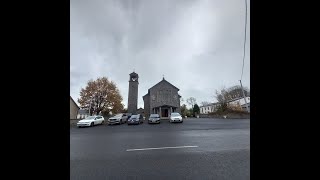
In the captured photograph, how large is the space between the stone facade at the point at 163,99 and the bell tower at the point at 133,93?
421 cm

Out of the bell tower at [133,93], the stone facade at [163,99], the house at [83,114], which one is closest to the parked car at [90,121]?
the stone facade at [163,99]

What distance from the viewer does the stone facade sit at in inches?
1950

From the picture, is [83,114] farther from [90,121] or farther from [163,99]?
[90,121]

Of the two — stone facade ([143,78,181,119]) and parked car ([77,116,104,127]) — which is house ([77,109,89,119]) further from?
parked car ([77,116,104,127])

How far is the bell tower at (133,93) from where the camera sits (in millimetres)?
52562

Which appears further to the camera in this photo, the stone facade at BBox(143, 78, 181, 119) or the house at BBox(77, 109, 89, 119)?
the house at BBox(77, 109, 89, 119)

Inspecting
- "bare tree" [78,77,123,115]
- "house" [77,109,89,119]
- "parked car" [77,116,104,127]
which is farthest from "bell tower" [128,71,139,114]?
"parked car" [77,116,104,127]

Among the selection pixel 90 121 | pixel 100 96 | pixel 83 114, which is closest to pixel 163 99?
pixel 100 96

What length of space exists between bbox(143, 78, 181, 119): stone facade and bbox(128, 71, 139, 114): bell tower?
421 cm

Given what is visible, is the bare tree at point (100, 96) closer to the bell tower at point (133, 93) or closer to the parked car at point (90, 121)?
the bell tower at point (133, 93)

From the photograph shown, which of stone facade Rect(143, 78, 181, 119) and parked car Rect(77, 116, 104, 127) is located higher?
stone facade Rect(143, 78, 181, 119)
